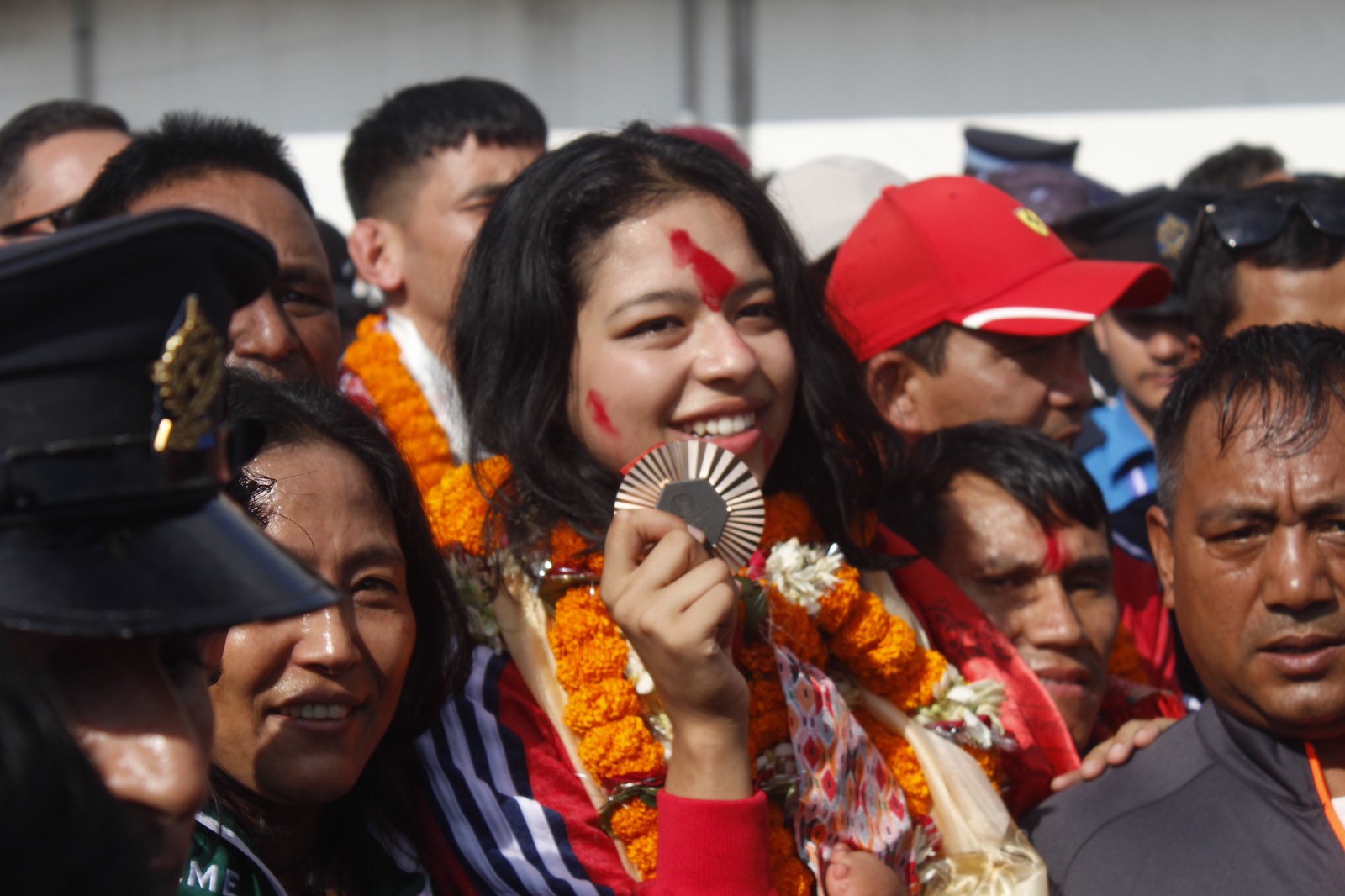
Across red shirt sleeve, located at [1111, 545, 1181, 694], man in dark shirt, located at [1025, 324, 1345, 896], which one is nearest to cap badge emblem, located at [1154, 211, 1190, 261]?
red shirt sleeve, located at [1111, 545, 1181, 694]

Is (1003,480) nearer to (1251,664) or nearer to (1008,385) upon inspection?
(1008,385)

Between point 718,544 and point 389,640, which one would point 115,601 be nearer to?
point 389,640

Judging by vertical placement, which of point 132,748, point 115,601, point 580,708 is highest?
point 115,601

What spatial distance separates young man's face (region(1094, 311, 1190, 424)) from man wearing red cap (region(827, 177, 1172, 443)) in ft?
2.30

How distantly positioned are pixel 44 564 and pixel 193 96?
7928 millimetres

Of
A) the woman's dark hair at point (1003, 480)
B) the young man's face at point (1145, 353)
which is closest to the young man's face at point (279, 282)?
the woman's dark hair at point (1003, 480)

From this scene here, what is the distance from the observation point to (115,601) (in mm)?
1089

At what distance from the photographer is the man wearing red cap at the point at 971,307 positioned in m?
3.62

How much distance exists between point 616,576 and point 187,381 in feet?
3.21

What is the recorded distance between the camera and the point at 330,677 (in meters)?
1.97

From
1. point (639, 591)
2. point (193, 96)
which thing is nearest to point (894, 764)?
point (639, 591)

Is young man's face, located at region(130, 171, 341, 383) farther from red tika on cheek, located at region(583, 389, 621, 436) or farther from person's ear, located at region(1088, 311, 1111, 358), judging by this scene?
person's ear, located at region(1088, 311, 1111, 358)

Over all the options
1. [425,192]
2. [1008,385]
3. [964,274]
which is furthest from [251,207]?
[1008,385]

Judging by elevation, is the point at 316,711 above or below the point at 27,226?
below
